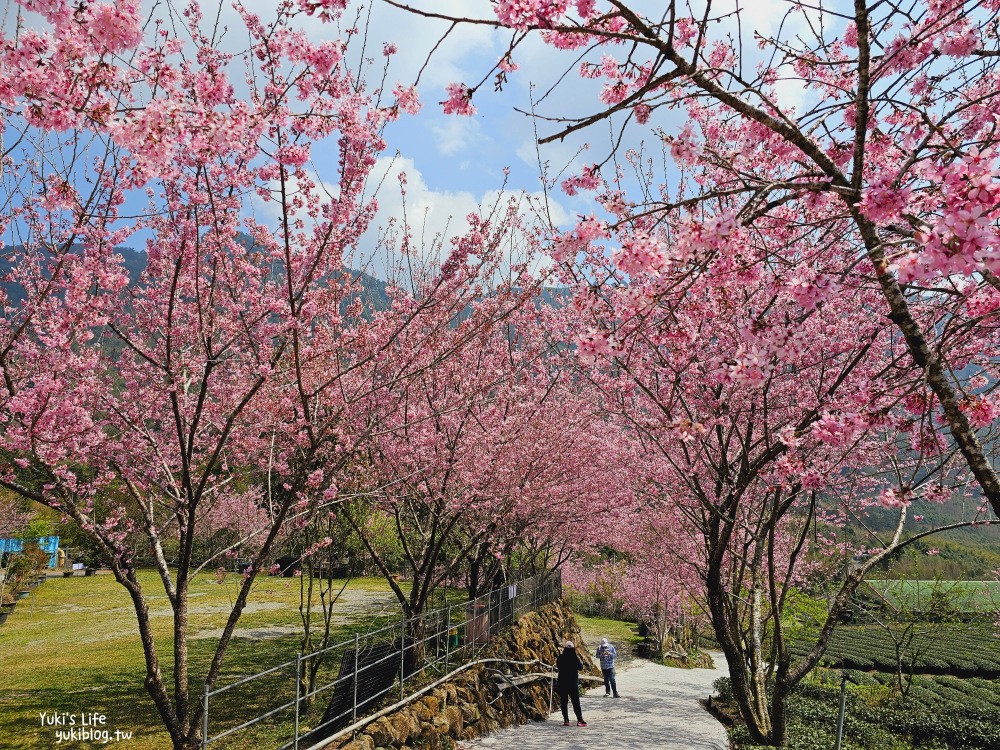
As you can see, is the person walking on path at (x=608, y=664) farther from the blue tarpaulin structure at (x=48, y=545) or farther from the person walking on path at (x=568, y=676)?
the blue tarpaulin structure at (x=48, y=545)

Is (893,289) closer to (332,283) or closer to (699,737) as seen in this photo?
(332,283)

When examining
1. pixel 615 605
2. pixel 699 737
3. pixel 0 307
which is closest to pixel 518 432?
pixel 699 737

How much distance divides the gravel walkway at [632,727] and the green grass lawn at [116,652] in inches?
185

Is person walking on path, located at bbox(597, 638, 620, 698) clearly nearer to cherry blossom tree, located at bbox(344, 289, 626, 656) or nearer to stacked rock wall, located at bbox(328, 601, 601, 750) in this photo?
stacked rock wall, located at bbox(328, 601, 601, 750)

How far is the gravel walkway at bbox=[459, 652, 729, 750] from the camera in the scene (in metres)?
9.59

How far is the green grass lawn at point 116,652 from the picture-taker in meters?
10.8

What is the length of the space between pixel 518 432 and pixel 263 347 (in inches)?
215

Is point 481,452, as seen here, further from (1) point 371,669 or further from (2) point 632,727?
(2) point 632,727

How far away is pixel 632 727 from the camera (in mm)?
11031

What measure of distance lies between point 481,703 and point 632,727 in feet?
10.6

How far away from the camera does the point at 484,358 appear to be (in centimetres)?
1208

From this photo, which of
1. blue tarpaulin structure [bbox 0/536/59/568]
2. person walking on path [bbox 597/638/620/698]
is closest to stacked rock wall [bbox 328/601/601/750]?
person walking on path [bbox 597/638/620/698]

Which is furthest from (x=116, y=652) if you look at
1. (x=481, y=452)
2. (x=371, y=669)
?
(x=481, y=452)

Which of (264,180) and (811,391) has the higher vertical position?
(264,180)
